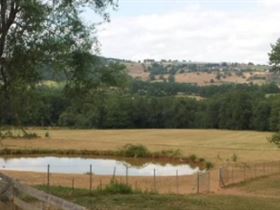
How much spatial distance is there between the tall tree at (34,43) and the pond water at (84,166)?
4714 centimetres

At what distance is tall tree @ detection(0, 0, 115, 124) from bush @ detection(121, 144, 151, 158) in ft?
228

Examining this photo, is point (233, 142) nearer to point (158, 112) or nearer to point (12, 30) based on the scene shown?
point (158, 112)

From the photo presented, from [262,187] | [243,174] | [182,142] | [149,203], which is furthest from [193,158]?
[149,203]

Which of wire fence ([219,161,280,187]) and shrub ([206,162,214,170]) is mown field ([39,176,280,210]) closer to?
wire fence ([219,161,280,187])

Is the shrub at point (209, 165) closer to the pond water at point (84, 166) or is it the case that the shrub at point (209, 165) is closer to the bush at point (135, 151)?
the pond water at point (84, 166)

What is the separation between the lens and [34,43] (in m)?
20.8

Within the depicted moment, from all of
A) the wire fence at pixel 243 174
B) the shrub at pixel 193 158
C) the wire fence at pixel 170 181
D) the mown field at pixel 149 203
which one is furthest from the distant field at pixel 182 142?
the mown field at pixel 149 203

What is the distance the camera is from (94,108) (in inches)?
936

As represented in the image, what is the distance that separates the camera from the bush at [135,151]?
9138cm

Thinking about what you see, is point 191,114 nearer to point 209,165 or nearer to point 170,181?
point 209,165

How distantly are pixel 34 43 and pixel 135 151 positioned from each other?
71.7 meters

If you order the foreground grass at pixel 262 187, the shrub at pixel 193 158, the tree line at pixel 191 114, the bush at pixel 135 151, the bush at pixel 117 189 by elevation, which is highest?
the tree line at pixel 191 114

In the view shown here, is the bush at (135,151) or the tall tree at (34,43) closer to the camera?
the tall tree at (34,43)

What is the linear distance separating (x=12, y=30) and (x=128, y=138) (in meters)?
96.8
